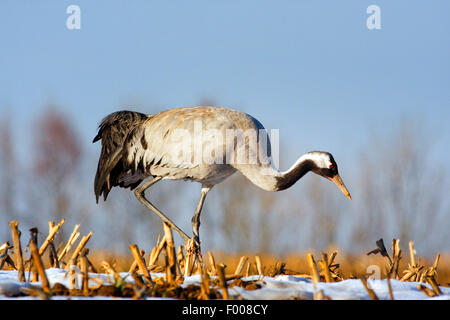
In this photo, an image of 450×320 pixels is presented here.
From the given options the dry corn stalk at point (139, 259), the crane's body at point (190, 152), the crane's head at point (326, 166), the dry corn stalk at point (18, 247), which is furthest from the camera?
the crane's head at point (326, 166)

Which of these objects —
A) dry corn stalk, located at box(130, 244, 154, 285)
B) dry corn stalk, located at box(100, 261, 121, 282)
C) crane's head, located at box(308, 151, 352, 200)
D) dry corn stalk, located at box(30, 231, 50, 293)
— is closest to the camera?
dry corn stalk, located at box(30, 231, 50, 293)

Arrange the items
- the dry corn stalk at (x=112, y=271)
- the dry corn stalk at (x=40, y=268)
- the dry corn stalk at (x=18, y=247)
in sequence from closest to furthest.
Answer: the dry corn stalk at (x=40, y=268)
the dry corn stalk at (x=112, y=271)
the dry corn stalk at (x=18, y=247)

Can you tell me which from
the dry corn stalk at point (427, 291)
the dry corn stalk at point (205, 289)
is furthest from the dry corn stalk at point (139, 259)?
the dry corn stalk at point (427, 291)

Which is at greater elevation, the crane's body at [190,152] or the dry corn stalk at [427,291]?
the crane's body at [190,152]

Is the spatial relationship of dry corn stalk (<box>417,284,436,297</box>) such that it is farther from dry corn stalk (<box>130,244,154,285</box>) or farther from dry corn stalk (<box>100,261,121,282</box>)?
dry corn stalk (<box>100,261,121,282</box>)

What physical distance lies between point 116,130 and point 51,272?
3.23m

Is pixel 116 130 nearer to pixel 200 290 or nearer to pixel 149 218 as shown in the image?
pixel 200 290

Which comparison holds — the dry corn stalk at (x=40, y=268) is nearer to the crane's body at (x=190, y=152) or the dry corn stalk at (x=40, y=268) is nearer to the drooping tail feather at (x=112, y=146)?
the crane's body at (x=190, y=152)

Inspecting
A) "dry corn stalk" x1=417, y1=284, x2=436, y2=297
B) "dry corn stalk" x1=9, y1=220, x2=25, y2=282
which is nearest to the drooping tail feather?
"dry corn stalk" x1=9, y1=220, x2=25, y2=282

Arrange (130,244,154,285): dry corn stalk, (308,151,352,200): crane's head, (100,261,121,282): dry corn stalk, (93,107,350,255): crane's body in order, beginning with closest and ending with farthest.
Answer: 1. (100,261,121,282): dry corn stalk
2. (130,244,154,285): dry corn stalk
3. (93,107,350,255): crane's body
4. (308,151,352,200): crane's head

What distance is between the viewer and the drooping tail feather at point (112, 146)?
7.01 m

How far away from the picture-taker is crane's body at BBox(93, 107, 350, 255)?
6484mm
